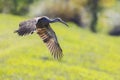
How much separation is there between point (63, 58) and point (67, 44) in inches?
231

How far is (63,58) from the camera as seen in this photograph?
129 ft

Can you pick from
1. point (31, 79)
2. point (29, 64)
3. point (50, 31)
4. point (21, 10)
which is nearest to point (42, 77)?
point (31, 79)

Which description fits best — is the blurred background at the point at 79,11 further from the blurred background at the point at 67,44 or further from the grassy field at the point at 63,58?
the grassy field at the point at 63,58

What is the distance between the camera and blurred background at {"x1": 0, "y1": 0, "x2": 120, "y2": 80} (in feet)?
106

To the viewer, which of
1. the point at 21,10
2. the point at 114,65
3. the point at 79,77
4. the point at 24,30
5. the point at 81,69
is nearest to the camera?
the point at 24,30

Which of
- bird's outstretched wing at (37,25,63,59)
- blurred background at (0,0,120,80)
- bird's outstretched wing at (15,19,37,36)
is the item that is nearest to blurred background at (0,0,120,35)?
blurred background at (0,0,120,80)

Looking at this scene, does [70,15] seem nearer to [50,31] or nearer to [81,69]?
[81,69]

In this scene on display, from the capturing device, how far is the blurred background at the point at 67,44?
32.3 metres

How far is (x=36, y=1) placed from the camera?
208 feet

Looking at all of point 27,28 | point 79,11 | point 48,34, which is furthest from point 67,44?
point 27,28

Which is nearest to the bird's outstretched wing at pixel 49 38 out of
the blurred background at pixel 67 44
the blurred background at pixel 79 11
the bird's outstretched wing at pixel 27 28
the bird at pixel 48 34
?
the bird at pixel 48 34

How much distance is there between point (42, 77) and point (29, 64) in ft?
14.5

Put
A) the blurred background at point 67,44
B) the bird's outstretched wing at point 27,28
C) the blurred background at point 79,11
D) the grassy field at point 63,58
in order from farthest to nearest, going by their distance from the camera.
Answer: the blurred background at point 79,11
the blurred background at point 67,44
the grassy field at point 63,58
the bird's outstretched wing at point 27,28

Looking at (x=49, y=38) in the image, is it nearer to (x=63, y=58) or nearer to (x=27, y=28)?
(x=27, y=28)
